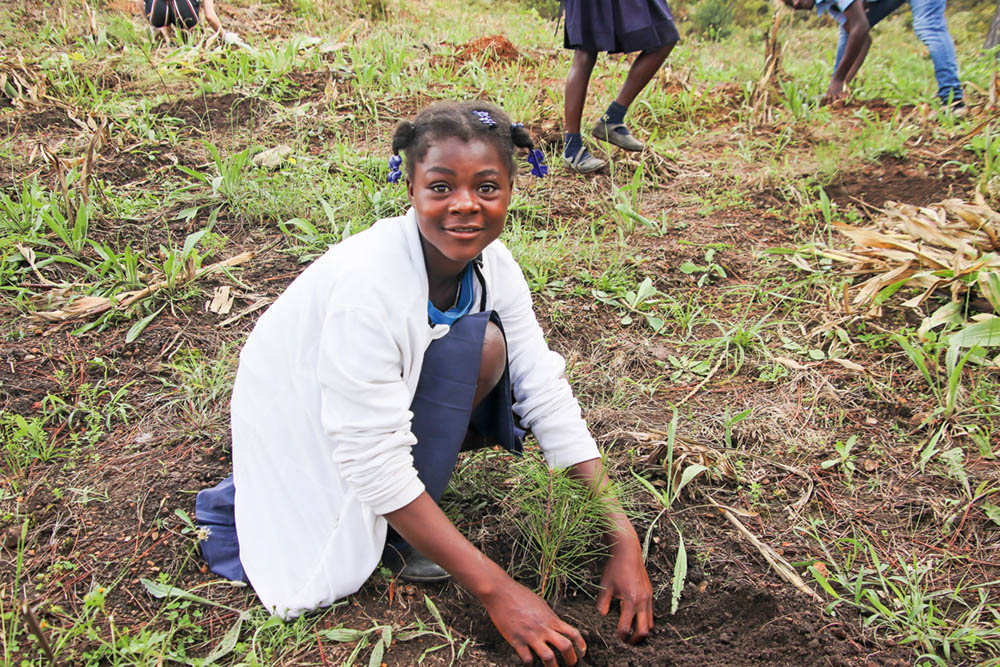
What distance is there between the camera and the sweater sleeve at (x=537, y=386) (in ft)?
5.71

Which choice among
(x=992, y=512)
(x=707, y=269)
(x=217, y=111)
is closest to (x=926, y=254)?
(x=707, y=269)

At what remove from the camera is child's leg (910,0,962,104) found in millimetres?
4113

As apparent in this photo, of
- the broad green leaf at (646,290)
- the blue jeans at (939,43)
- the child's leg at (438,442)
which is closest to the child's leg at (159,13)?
the broad green leaf at (646,290)

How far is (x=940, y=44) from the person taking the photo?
163 inches

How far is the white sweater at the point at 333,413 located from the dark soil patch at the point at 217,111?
100 inches

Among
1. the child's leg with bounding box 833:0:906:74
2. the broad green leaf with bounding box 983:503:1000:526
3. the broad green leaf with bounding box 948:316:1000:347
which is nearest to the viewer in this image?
the broad green leaf with bounding box 983:503:1000:526

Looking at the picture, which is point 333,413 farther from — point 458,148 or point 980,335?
point 980,335

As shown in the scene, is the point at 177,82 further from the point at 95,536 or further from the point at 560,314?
the point at 95,536

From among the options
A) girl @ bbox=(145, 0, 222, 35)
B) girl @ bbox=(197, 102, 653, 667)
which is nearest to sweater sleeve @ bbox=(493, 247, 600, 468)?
girl @ bbox=(197, 102, 653, 667)

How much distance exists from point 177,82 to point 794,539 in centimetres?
386

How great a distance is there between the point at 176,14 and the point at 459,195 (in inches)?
158

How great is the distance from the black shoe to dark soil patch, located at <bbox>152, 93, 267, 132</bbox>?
2711 millimetres

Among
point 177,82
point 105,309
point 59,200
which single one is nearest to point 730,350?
point 105,309

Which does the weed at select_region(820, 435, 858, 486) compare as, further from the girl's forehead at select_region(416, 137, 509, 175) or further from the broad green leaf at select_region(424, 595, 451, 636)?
the girl's forehead at select_region(416, 137, 509, 175)
